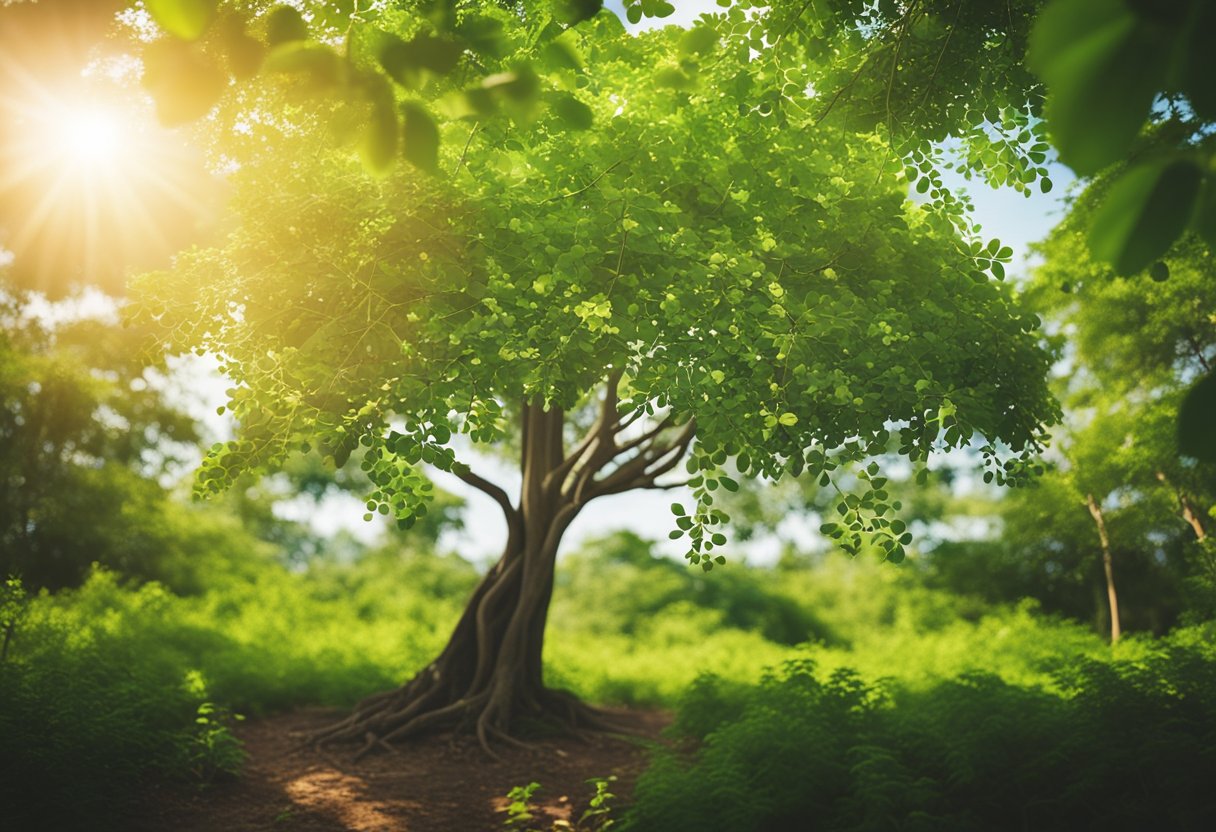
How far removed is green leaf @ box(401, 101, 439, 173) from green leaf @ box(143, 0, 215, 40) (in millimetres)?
406

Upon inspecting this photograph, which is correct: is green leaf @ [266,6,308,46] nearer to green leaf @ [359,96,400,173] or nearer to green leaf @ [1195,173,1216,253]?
green leaf @ [359,96,400,173]

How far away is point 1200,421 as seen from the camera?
40.9 inches

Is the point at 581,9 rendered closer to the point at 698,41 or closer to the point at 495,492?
the point at 698,41

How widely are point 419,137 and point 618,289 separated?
154 inches

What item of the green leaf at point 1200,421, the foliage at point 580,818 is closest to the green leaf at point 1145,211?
the green leaf at point 1200,421

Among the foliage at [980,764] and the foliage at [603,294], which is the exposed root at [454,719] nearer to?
the foliage at [980,764]

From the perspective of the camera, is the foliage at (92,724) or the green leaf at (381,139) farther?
the foliage at (92,724)

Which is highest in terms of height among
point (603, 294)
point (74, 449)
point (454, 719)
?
point (74, 449)

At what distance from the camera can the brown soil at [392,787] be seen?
622 centimetres

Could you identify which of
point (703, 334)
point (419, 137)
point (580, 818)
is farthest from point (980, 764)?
point (419, 137)

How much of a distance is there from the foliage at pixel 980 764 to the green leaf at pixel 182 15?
4.99 meters

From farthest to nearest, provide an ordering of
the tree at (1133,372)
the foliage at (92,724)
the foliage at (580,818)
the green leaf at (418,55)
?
the tree at (1133,372)
the foliage at (580,818)
the foliage at (92,724)
the green leaf at (418,55)

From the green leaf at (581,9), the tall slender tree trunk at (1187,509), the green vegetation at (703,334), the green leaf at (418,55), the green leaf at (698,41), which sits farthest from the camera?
the tall slender tree trunk at (1187,509)

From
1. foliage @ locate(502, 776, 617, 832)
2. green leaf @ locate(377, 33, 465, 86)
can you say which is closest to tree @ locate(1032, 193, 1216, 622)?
foliage @ locate(502, 776, 617, 832)
